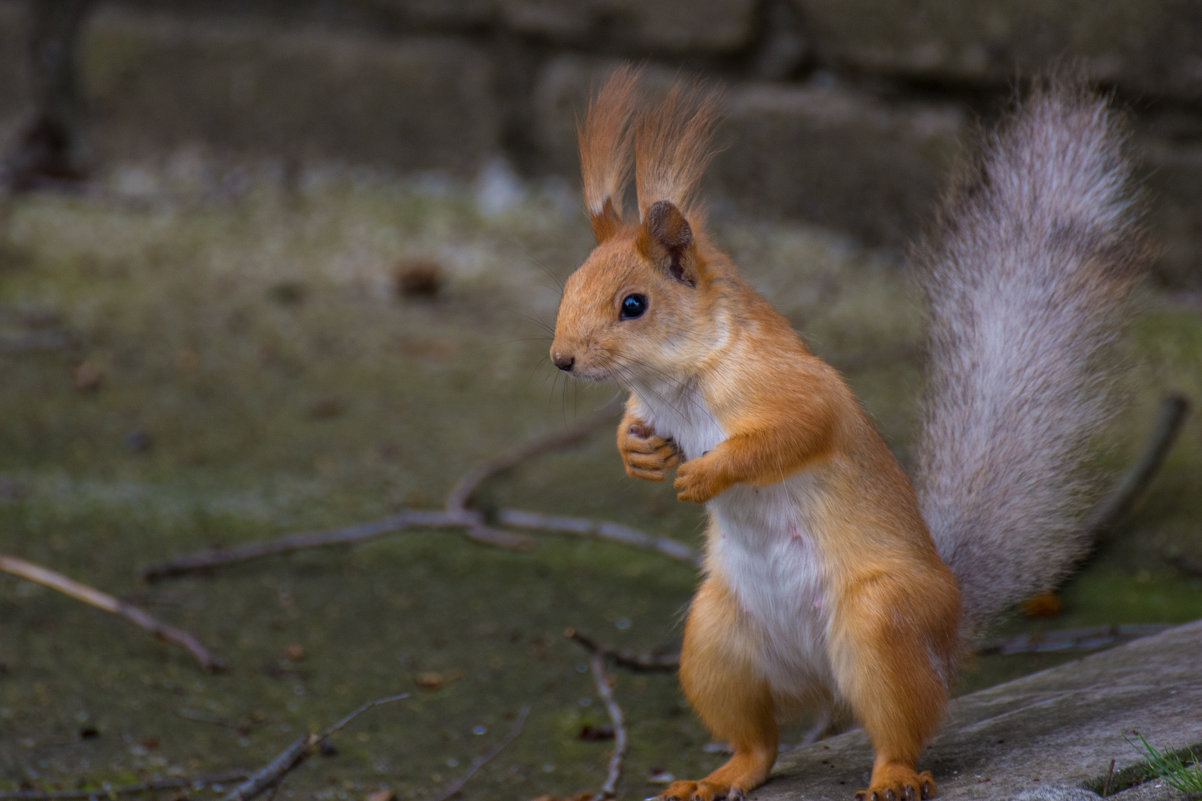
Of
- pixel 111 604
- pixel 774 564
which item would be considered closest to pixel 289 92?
pixel 111 604

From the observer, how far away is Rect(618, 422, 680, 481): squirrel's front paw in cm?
→ 162

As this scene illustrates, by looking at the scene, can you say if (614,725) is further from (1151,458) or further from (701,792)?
(1151,458)

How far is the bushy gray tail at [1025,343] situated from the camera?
5.50ft

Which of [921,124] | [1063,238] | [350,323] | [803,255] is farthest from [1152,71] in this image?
[350,323]

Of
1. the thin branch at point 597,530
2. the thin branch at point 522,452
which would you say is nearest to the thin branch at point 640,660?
the thin branch at point 597,530

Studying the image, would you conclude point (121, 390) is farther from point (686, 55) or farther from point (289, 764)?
point (289, 764)

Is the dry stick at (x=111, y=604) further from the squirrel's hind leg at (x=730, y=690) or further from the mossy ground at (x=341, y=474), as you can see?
the squirrel's hind leg at (x=730, y=690)

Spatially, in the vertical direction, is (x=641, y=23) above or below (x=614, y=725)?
above

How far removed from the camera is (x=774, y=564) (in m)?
1.55

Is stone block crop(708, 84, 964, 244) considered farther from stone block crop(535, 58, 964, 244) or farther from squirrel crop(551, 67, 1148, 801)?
squirrel crop(551, 67, 1148, 801)

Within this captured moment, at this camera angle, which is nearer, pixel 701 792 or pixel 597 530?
pixel 701 792

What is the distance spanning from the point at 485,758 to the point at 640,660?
32 cm

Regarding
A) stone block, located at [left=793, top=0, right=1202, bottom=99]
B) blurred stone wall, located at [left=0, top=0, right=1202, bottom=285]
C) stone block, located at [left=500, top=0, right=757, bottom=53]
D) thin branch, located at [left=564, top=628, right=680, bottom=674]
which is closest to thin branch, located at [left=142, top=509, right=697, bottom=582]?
thin branch, located at [left=564, top=628, right=680, bottom=674]

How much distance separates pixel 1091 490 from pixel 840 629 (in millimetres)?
430
